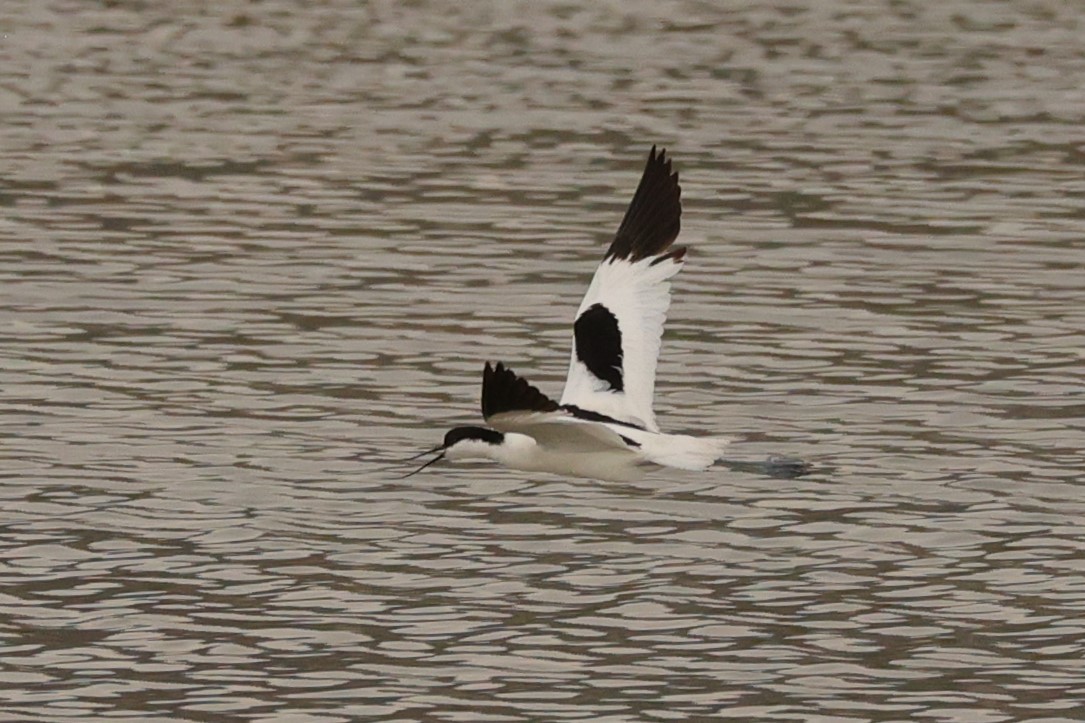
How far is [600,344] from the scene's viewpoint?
1370 centimetres

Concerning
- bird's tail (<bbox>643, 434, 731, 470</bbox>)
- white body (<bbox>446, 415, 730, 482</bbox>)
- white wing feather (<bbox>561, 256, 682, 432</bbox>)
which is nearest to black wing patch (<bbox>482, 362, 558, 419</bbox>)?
white body (<bbox>446, 415, 730, 482</bbox>)

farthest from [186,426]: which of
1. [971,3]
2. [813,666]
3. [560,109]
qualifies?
[971,3]

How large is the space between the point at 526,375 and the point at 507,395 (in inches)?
248

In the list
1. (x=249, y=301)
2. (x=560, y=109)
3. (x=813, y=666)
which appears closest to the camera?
(x=813, y=666)

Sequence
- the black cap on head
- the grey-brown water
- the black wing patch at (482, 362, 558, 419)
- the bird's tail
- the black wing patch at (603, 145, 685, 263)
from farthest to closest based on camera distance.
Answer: the black wing patch at (603, 145, 685, 263) → the black cap on head → the bird's tail → the grey-brown water → the black wing patch at (482, 362, 558, 419)

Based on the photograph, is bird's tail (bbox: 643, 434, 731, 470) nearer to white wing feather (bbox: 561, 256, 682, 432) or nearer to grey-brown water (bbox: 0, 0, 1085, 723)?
grey-brown water (bbox: 0, 0, 1085, 723)

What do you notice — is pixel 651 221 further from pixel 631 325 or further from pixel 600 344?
pixel 600 344

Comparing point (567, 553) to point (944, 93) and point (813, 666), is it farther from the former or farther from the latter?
point (944, 93)

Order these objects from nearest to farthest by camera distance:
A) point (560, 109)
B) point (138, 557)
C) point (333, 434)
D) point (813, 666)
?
point (813, 666), point (138, 557), point (333, 434), point (560, 109)

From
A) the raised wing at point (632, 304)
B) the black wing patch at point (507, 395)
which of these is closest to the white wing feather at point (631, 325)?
the raised wing at point (632, 304)

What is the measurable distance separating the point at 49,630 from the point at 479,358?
21.6ft

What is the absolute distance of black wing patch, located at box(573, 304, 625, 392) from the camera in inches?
535

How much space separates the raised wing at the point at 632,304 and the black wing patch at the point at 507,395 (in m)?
2.11

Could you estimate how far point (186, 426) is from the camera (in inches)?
637
